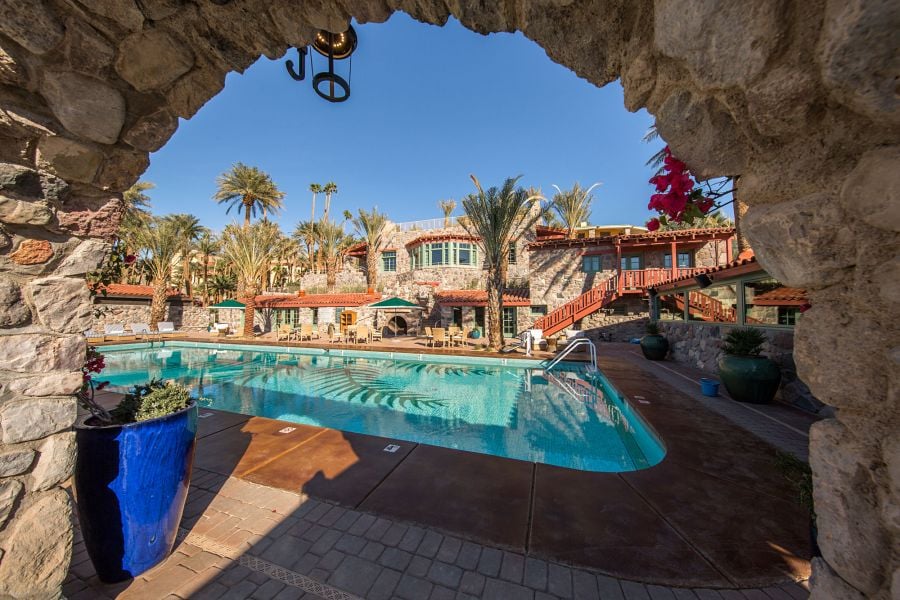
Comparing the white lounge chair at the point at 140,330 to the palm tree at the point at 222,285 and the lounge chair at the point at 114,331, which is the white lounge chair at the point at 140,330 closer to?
the lounge chair at the point at 114,331

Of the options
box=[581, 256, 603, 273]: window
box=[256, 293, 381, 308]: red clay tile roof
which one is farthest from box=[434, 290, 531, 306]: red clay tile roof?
box=[256, 293, 381, 308]: red clay tile roof

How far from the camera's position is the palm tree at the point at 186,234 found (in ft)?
80.5

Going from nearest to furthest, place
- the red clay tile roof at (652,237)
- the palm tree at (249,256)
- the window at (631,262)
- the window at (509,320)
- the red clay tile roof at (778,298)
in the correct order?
the red clay tile roof at (778,298) < the red clay tile roof at (652,237) < the window at (631,262) < the palm tree at (249,256) < the window at (509,320)

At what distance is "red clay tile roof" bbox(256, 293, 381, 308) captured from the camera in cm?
2047

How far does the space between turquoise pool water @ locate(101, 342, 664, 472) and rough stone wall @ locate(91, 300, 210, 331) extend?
9.80 m

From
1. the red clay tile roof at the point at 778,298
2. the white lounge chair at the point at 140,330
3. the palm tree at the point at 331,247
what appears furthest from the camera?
the palm tree at the point at 331,247

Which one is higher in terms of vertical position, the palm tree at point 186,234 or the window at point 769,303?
the palm tree at point 186,234

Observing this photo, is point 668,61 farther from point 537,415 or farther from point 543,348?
point 543,348

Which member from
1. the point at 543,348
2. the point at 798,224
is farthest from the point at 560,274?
the point at 798,224

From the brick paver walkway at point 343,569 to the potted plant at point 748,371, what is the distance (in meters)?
4.99

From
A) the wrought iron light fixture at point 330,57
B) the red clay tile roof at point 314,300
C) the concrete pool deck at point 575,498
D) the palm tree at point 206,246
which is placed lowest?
the concrete pool deck at point 575,498

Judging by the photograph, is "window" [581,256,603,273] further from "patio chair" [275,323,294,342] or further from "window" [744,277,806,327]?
"patio chair" [275,323,294,342]

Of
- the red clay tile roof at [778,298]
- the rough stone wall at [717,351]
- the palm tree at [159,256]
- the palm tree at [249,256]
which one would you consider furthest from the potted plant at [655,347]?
the palm tree at [159,256]

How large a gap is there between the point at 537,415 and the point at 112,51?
23.6 ft
